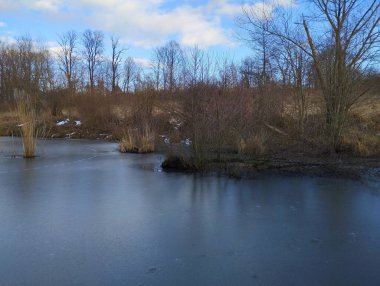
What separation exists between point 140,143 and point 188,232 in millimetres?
10641

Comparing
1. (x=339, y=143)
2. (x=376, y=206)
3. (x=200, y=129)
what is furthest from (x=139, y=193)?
(x=339, y=143)

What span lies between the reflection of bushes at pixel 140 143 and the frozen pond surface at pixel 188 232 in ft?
21.1

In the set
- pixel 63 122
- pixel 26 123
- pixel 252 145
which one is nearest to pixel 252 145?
pixel 252 145

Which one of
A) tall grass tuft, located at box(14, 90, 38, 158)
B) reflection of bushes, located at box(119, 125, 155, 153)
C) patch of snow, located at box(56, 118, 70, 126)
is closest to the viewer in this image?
tall grass tuft, located at box(14, 90, 38, 158)

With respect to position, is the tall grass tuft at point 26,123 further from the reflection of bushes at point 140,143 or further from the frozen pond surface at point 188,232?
the frozen pond surface at point 188,232

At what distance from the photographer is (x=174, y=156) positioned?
10.6 meters

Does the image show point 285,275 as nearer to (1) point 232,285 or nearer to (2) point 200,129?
(1) point 232,285

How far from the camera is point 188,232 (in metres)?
4.87

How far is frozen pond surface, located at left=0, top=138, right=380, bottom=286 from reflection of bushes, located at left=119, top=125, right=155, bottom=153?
21.1 feet

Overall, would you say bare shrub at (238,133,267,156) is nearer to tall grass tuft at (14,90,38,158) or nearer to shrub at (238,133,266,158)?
shrub at (238,133,266,158)

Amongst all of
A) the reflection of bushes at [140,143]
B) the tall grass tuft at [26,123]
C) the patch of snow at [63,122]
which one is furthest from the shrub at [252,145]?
the patch of snow at [63,122]

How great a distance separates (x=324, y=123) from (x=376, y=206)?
6.84 metres

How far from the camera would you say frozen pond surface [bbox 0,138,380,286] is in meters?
3.62

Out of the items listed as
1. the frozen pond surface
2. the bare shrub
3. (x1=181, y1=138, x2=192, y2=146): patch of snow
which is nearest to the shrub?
the bare shrub
